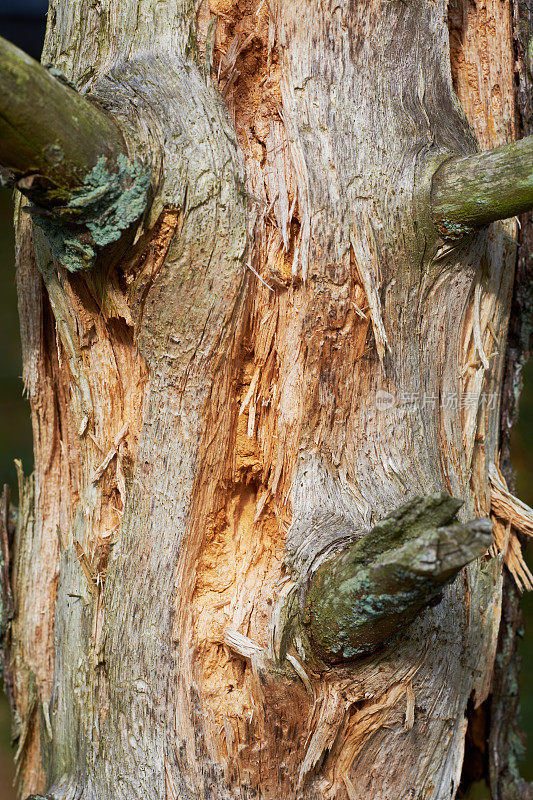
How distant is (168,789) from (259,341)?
58 cm

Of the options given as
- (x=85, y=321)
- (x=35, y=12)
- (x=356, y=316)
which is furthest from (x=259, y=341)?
(x=35, y=12)

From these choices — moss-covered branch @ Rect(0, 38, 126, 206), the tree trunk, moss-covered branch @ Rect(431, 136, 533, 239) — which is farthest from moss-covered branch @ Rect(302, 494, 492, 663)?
moss-covered branch @ Rect(0, 38, 126, 206)

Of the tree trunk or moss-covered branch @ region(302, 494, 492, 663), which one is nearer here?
moss-covered branch @ region(302, 494, 492, 663)

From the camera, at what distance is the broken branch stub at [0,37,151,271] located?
27.0 inches

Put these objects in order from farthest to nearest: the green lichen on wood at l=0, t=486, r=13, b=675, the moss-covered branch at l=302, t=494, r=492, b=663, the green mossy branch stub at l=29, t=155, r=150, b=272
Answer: the green lichen on wood at l=0, t=486, r=13, b=675 → the green mossy branch stub at l=29, t=155, r=150, b=272 → the moss-covered branch at l=302, t=494, r=492, b=663

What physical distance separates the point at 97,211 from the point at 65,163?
0.23ft

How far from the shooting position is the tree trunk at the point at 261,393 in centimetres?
84

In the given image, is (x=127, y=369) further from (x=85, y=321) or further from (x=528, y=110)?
(x=528, y=110)

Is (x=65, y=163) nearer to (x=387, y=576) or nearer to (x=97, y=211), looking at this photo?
(x=97, y=211)

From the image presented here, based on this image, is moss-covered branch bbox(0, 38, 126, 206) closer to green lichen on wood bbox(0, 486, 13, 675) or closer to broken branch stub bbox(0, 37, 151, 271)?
broken branch stub bbox(0, 37, 151, 271)

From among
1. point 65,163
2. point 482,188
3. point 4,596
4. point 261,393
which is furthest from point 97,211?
point 4,596

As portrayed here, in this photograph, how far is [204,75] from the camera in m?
0.88

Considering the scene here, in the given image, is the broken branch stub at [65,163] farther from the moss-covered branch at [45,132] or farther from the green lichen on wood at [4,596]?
the green lichen on wood at [4,596]

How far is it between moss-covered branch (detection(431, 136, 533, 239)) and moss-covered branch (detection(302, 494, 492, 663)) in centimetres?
39
